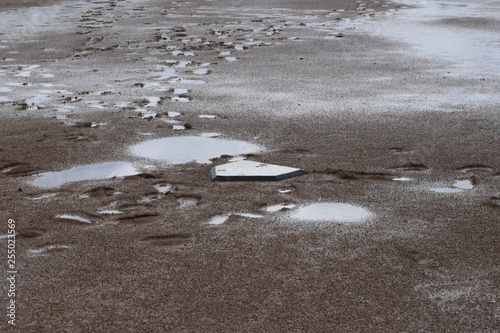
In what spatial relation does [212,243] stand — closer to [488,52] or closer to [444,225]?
[444,225]

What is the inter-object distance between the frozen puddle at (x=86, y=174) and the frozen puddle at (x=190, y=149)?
37 centimetres

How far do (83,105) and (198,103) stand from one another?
51.4 inches

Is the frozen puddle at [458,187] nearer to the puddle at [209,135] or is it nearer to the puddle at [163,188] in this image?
the puddle at [163,188]

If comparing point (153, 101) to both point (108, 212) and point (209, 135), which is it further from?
point (108, 212)

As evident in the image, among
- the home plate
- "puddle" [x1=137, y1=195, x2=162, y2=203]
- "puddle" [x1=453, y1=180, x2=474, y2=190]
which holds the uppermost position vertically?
"puddle" [x1=137, y1=195, x2=162, y2=203]

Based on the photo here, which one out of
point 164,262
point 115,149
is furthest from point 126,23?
point 164,262

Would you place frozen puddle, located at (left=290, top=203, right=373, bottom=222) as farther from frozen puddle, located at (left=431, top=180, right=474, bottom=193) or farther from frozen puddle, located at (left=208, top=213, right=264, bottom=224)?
frozen puddle, located at (left=431, top=180, right=474, bottom=193)

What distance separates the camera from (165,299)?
3707 millimetres

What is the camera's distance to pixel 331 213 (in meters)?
4.98

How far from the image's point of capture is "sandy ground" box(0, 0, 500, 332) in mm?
3652

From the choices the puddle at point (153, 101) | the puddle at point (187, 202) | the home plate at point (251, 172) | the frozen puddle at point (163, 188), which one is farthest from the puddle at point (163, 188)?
the puddle at point (153, 101)

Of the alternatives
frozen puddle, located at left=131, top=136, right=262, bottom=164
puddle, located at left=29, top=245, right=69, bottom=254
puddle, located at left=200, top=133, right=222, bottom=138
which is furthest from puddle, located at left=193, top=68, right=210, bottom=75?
puddle, located at left=29, top=245, right=69, bottom=254

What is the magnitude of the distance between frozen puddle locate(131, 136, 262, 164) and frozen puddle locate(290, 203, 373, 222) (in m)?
1.41

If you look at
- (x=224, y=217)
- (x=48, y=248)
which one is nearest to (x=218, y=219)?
(x=224, y=217)
